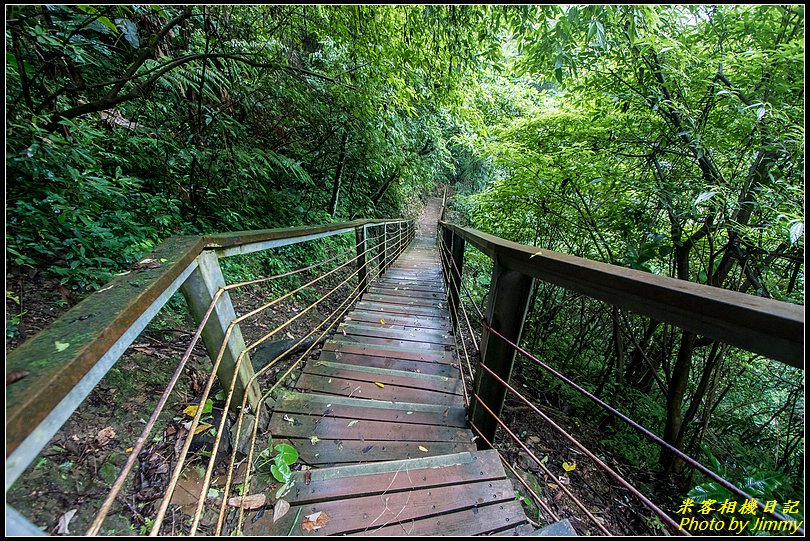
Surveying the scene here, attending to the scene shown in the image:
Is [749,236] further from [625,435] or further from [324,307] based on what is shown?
[324,307]

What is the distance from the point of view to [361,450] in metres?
1.43

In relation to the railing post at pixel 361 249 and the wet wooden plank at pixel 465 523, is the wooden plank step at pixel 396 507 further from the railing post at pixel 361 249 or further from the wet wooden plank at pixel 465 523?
the railing post at pixel 361 249

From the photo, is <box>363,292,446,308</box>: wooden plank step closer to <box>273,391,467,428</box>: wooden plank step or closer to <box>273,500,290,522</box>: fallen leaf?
<box>273,391,467,428</box>: wooden plank step

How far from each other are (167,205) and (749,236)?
15.7 ft

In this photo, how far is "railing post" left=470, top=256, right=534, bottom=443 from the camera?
4.20 ft

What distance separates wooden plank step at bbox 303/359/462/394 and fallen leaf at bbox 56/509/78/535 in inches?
43.0

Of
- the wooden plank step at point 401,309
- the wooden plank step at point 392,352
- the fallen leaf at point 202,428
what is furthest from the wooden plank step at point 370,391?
the wooden plank step at point 401,309

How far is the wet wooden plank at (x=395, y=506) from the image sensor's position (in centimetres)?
104

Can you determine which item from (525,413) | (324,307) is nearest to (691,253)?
(525,413)

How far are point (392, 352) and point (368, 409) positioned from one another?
70cm

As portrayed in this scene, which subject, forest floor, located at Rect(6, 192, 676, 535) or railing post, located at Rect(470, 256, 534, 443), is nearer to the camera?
forest floor, located at Rect(6, 192, 676, 535)

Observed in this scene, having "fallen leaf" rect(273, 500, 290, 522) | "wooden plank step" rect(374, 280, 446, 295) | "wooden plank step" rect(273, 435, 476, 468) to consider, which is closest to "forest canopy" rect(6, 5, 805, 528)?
"wooden plank step" rect(374, 280, 446, 295)

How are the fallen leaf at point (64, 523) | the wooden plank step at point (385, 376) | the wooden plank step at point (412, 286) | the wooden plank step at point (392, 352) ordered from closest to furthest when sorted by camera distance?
the fallen leaf at point (64, 523)
the wooden plank step at point (385, 376)
the wooden plank step at point (392, 352)
the wooden plank step at point (412, 286)

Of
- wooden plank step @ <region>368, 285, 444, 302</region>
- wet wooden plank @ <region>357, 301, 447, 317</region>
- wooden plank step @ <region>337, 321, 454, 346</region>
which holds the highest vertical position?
wooden plank step @ <region>337, 321, 454, 346</region>
